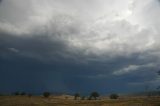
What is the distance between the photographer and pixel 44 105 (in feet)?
480

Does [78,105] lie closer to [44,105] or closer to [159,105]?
[44,105]

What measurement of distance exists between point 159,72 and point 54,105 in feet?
178

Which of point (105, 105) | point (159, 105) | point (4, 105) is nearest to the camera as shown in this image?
point (159, 105)

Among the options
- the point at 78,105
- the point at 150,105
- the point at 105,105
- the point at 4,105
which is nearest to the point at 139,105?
the point at 150,105

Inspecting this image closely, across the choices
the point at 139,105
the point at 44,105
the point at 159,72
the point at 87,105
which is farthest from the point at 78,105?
the point at 159,72

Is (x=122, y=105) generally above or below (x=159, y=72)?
below

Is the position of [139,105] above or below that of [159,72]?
below

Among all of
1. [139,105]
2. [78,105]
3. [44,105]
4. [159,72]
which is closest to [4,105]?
[44,105]

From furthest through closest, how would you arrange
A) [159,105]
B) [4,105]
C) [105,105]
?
[4,105] < [105,105] < [159,105]

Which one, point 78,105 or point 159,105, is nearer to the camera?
point 159,105

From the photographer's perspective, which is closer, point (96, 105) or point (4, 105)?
point (96, 105)

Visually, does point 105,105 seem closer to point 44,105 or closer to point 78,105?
point 78,105

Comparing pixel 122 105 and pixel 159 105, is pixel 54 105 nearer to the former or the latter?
pixel 122 105

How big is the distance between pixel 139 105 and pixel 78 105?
29.7 meters
